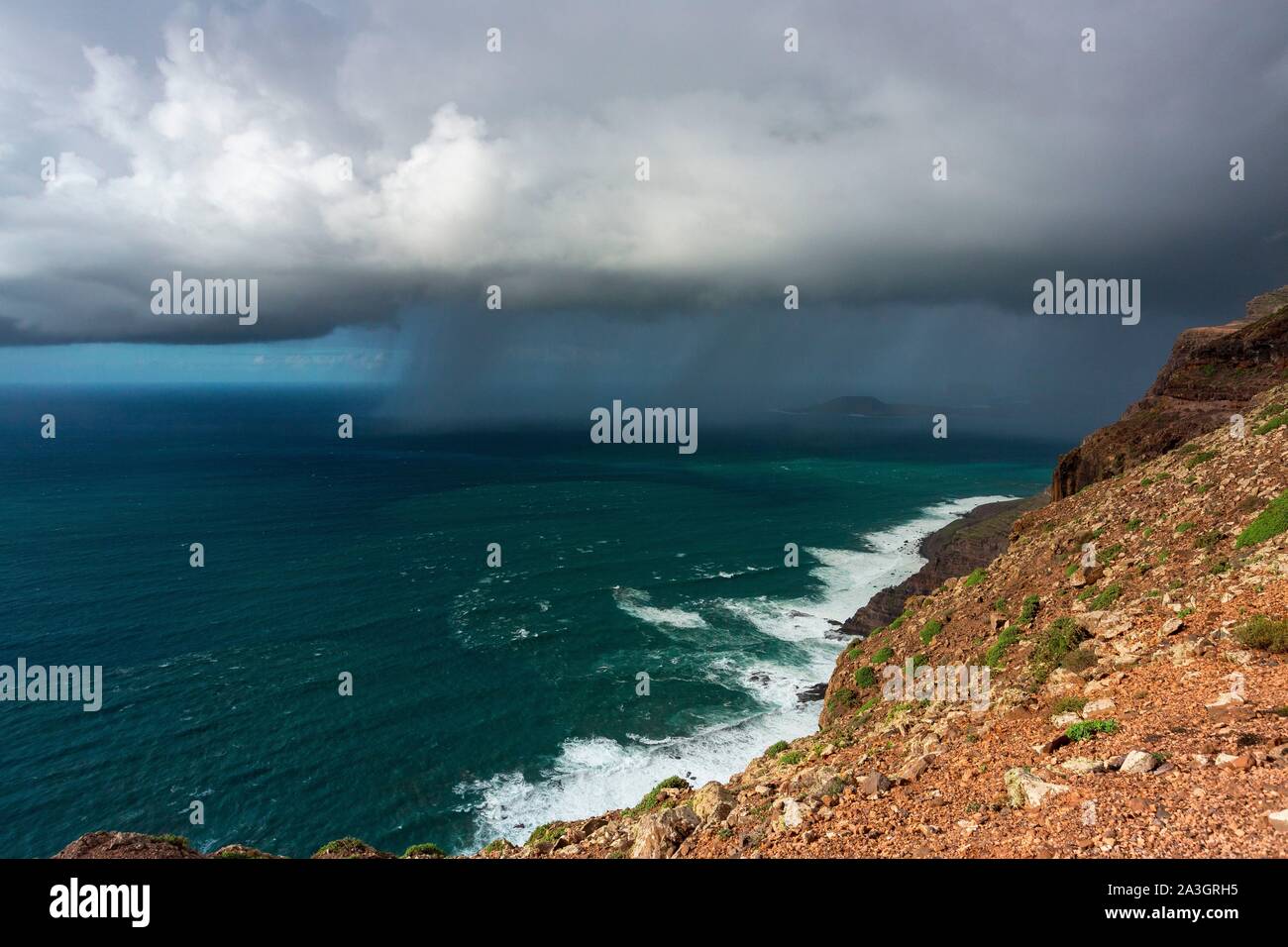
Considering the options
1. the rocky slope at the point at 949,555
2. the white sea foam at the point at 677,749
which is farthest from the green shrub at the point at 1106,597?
the rocky slope at the point at 949,555

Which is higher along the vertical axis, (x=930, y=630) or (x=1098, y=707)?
(x=1098, y=707)

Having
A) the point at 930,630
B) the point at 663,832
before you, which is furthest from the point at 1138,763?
the point at 930,630

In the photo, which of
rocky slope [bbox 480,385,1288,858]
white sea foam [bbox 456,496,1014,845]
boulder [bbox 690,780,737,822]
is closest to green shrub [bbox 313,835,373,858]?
rocky slope [bbox 480,385,1288,858]

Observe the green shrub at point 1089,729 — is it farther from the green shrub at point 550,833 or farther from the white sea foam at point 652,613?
the white sea foam at point 652,613

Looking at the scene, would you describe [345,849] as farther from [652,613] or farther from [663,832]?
[652,613]
